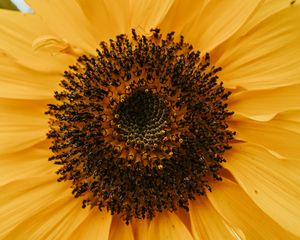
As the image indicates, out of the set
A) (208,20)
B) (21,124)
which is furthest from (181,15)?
(21,124)

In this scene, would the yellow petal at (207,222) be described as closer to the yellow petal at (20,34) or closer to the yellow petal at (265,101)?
the yellow petal at (265,101)

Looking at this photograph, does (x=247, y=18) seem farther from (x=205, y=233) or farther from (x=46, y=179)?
(x=46, y=179)

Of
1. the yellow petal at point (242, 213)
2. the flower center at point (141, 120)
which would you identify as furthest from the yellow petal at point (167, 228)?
the flower center at point (141, 120)

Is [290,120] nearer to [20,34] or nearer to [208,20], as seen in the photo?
[208,20]

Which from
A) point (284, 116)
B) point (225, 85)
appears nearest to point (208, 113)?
point (225, 85)

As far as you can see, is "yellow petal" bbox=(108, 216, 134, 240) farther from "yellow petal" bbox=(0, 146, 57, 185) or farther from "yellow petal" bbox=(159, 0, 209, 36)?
"yellow petal" bbox=(159, 0, 209, 36)

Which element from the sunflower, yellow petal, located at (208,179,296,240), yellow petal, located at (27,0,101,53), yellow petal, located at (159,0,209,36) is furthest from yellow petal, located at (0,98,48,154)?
yellow petal, located at (208,179,296,240)
